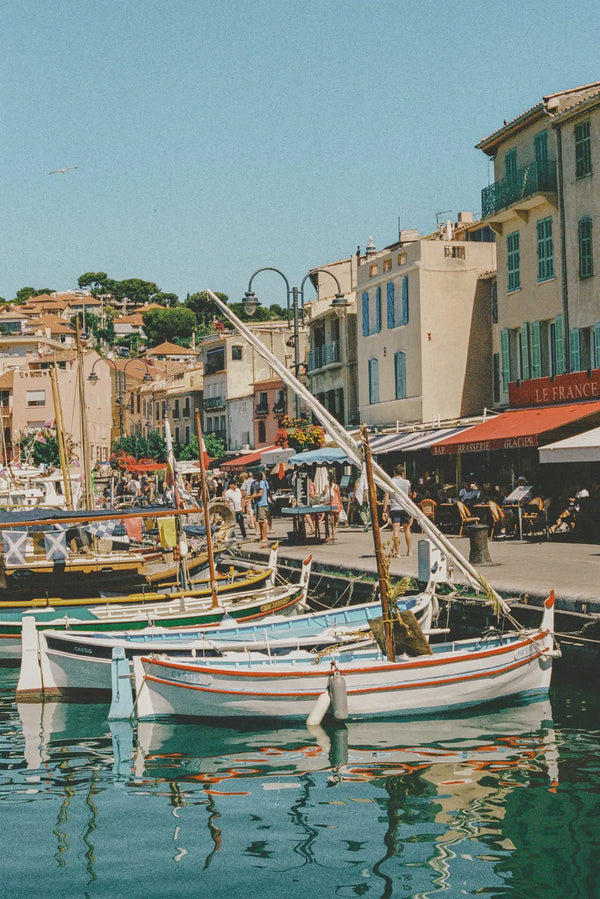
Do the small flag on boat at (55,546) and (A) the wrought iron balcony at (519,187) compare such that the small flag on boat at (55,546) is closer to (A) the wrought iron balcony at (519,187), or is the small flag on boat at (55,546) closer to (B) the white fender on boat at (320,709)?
(B) the white fender on boat at (320,709)

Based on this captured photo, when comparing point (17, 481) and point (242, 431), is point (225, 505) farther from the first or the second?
point (242, 431)

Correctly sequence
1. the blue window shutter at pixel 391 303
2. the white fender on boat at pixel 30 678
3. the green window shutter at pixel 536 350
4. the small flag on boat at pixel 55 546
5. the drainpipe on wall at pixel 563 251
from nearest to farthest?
the white fender on boat at pixel 30 678 → the small flag on boat at pixel 55 546 → the drainpipe on wall at pixel 563 251 → the green window shutter at pixel 536 350 → the blue window shutter at pixel 391 303

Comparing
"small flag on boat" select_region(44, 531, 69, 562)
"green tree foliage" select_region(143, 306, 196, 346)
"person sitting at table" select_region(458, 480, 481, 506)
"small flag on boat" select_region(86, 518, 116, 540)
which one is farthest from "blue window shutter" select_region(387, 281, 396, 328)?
"green tree foliage" select_region(143, 306, 196, 346)

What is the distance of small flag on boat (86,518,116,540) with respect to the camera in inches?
929

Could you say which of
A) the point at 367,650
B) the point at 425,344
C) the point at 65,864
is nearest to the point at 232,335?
the point at 425,344

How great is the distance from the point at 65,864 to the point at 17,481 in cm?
3221

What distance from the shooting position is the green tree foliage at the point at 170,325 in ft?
591

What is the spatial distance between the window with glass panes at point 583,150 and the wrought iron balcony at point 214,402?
6287cm

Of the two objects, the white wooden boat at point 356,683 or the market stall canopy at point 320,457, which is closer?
the white wooden boat at point 356,683

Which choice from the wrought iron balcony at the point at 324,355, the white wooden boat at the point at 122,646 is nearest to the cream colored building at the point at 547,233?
the white wooden boat at the point at 122,646

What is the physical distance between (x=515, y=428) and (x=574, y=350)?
5.16m

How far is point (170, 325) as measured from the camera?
180125mm

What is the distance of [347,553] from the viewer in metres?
28.5

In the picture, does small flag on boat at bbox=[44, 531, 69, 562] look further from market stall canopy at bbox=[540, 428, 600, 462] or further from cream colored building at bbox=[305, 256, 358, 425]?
cream colored building at bbox=[305, 256, 358, 425]
